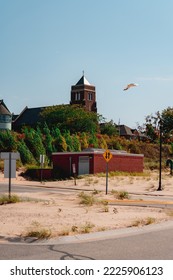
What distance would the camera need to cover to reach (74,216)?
1503 cm

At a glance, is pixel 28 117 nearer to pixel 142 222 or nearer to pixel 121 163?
pixel 121 163

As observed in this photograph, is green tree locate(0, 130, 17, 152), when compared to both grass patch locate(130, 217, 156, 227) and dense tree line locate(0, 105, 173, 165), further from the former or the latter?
grass patch locate(130, 217, 156, 227)

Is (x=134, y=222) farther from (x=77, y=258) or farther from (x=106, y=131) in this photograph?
(x=106, y=131)

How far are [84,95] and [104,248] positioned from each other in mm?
97334

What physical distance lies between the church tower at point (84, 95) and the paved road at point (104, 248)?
94948 mm

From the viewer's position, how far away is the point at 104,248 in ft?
32.4

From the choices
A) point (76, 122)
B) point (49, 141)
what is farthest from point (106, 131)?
point (49, 141)

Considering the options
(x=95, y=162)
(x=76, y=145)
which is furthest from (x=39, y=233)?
(x=76, y=145)

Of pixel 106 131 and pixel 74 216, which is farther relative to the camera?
pixel 106 131

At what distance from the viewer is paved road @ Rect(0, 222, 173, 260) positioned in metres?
8.92

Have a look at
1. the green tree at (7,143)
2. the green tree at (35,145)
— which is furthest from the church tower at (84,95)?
the green tree at (7,143)

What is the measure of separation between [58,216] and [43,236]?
12.2 ft

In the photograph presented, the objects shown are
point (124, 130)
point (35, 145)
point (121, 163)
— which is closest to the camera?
point (121, 163)

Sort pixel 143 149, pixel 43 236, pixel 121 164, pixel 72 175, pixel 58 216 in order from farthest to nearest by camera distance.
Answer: pixel 143 149
pixel 121 164
pixel 72 175
pixel 58 216
pixel 43 236
